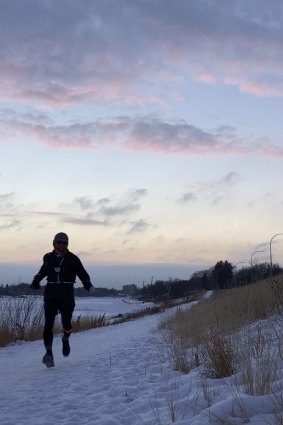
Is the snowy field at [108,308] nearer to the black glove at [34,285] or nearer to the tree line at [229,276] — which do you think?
the tree line at [229,276]

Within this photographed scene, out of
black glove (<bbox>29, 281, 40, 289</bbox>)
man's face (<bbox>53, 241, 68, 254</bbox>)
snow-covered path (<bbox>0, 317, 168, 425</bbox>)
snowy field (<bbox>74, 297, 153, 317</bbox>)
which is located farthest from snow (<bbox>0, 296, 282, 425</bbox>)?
snowy field (<bbox>74, 297, 153, 317</bbox>)

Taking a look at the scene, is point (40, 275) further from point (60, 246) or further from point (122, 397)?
point (122, 397)

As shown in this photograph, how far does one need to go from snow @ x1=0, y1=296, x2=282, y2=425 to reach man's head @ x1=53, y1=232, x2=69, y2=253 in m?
1.84

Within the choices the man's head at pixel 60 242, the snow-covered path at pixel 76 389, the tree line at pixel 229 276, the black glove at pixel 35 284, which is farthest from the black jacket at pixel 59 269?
the tree line at pixel 229 276

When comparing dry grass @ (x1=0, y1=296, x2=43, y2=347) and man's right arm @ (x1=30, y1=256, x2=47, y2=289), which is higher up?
man's right arm @ (x1=30, y1=256, x2=47, y2=289)

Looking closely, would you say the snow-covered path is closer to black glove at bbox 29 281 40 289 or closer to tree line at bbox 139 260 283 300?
black glove at bbox 29 281 40 289

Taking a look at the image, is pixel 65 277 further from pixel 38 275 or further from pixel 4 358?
pixel 4 358

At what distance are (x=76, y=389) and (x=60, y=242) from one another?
265 cm

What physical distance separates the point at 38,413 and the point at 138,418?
994 millimetres

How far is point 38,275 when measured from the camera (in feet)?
25.5

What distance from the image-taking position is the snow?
3541 millimetres

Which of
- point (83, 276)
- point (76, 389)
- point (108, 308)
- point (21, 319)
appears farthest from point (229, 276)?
point (108, 308)

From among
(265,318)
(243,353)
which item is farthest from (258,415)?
(265,318)

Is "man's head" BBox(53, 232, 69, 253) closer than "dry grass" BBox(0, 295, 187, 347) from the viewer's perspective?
Yes
